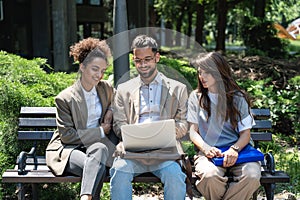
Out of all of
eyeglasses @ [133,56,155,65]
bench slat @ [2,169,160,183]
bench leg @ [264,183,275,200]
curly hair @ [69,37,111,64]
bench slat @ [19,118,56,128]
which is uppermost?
curly hair @ [69,37,111,64]

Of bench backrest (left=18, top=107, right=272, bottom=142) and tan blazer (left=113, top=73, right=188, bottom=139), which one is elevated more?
tan blazer (left=113, top=73, right=188, bottom=139)

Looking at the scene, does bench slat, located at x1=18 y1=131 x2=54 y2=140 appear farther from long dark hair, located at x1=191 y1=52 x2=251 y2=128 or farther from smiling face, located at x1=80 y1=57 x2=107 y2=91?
long dark hair, located at x1=191 y1=52 x2=251 y2=128

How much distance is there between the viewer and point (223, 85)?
395 cm

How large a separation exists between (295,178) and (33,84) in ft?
10.1

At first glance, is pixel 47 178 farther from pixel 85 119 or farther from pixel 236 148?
pixel 236 148

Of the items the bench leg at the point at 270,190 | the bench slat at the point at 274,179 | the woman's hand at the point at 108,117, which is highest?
the woman's hand at the point at 108,117

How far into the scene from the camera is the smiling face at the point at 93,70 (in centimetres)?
403

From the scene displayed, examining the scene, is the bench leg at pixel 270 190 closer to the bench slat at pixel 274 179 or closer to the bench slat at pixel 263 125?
the bench slat at pixel 274 179

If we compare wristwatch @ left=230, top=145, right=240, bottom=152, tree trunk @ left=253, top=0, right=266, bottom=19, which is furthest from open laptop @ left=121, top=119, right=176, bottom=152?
tree trunk @ left=253, top=0, right=266, bottom=19

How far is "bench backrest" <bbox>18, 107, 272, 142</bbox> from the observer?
4449 mm

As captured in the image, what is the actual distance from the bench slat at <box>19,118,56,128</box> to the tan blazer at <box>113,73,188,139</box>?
749 millimetres

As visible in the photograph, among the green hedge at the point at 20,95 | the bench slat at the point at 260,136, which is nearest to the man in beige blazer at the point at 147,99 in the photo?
the green hedge at the point at 20,95

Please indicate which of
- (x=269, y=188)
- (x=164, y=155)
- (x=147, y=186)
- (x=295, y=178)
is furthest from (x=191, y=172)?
(x=295, y=178)

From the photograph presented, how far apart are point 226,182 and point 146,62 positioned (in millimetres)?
1185
